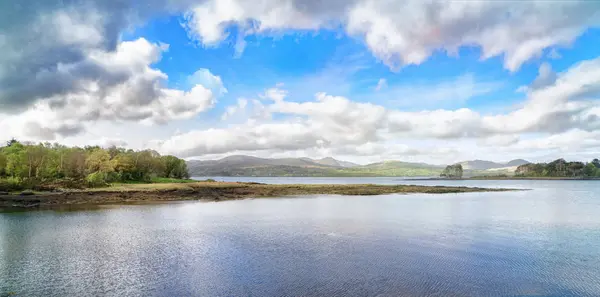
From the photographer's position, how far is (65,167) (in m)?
92.7

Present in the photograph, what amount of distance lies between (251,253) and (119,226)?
18.2 metres

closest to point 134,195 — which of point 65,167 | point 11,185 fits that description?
point 11,185

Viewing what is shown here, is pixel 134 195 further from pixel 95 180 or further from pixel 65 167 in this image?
pixel 65 167

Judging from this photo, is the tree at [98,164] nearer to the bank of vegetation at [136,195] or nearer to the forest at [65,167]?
the forest at [65,167]

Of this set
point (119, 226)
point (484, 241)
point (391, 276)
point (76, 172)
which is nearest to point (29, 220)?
point (119, 226)

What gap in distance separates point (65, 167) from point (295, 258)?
94403 millimetres

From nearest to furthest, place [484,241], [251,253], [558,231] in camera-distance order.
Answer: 1. [251,253]
2. [484,241]
3. [558,231]

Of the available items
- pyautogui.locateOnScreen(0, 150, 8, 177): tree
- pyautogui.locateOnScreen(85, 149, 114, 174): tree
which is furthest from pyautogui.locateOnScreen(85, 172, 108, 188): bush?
pyautogui.locateOnScreen(0, 150, 8, 177): tree

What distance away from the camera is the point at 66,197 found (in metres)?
58.6

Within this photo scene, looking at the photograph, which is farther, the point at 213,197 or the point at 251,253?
the point at 213,197

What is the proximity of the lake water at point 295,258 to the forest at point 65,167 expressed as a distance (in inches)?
1500

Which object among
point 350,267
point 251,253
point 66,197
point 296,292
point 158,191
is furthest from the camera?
point 158,191

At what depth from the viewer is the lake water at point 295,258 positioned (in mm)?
16469

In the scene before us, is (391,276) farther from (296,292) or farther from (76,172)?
(76,172)
